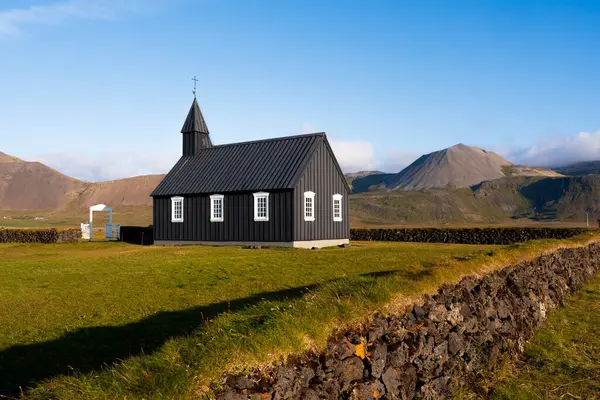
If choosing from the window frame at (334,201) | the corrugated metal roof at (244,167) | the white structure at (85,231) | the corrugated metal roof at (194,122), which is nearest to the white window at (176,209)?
the corrugated metal roof at (244,167)

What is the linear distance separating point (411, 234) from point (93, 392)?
44.3m

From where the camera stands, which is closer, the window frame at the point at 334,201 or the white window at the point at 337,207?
the window frame at the point at 334,201

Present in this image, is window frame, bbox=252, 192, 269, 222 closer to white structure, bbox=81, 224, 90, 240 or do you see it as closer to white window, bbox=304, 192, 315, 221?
white window, bbox=304, 192, 315, 221

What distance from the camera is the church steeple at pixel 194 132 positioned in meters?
41.4

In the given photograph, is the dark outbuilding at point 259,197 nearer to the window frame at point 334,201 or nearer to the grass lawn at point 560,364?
the window frame at point 334,201

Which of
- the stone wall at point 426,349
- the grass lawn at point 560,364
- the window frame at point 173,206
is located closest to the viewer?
the stone wall at point 426,349

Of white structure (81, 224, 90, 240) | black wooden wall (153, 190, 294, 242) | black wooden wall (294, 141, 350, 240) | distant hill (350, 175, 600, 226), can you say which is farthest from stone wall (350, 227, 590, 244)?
distant hill (350, 175, 600, 226)

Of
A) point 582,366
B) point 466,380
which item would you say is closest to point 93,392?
point 466,380

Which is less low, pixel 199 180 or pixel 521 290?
pixel 199 180

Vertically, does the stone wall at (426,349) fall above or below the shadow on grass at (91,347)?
above

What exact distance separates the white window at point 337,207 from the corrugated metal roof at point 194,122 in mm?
13520

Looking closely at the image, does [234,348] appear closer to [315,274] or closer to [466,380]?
[466,380]

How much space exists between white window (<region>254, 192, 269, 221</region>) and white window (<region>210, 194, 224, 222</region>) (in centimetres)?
311

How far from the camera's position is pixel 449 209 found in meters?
171
